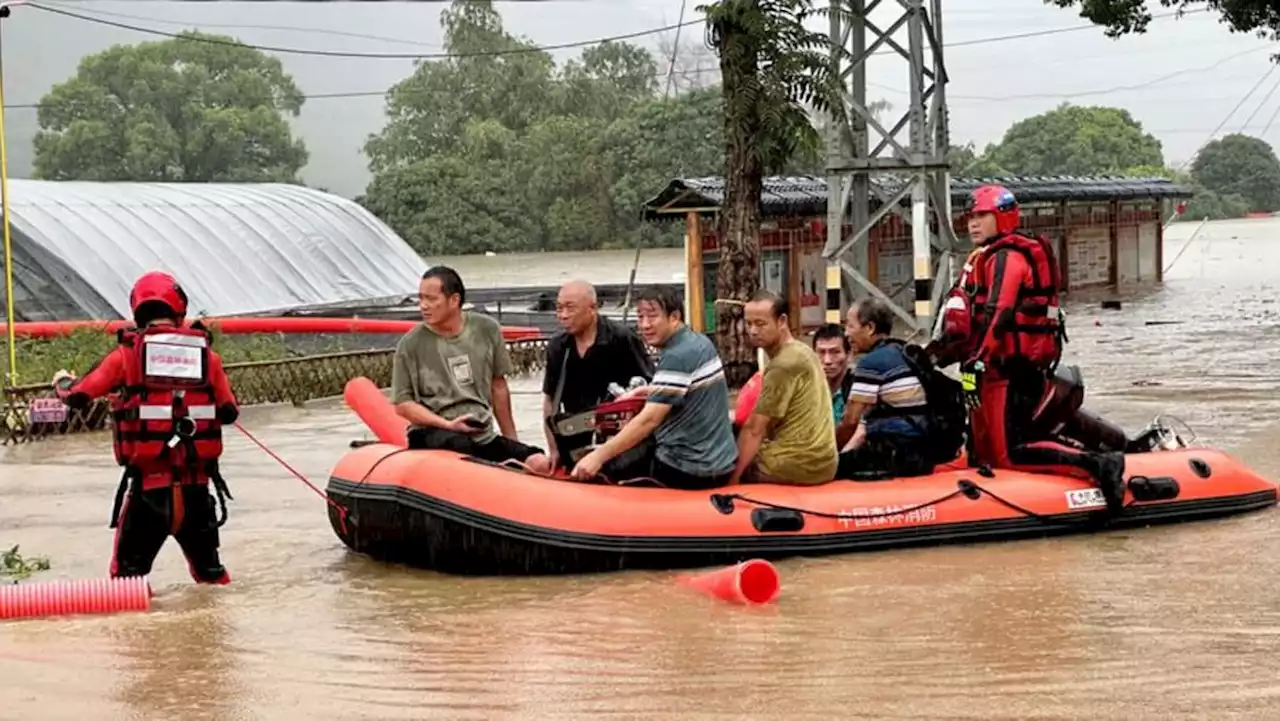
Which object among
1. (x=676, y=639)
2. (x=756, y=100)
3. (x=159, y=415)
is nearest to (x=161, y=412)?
(x=159, y=415)

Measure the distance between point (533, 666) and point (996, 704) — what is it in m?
1.74

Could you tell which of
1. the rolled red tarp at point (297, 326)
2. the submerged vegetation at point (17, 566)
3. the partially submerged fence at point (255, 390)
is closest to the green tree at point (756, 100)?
the partially submerged fence at point (255, 390)

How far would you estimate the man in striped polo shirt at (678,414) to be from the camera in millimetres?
7848

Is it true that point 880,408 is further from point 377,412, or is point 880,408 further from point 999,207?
point 377,412

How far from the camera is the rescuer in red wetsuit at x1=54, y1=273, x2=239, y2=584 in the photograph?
7.22m

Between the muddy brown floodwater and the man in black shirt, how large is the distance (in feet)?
3.62

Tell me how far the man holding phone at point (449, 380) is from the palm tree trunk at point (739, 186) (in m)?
6.85

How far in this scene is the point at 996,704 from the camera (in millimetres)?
5355

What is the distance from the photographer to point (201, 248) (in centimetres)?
2942

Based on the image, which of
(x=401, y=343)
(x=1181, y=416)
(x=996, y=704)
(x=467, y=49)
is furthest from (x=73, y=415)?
(x=467, y=49)

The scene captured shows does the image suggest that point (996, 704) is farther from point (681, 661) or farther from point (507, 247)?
point (507, 247)

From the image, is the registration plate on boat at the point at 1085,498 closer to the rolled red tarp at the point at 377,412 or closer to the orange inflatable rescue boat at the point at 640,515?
the orange inflatable rescue boat at the point at 640,515

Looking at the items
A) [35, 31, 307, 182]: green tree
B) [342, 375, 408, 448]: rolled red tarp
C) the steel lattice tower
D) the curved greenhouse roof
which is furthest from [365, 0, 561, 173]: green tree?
[342, 375, 408, 448]: rolled red tarp

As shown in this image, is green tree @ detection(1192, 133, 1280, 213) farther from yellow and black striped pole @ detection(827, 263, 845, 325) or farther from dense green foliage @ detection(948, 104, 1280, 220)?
yellow and black striped pole @ detection(827, 263, 845, 325)
